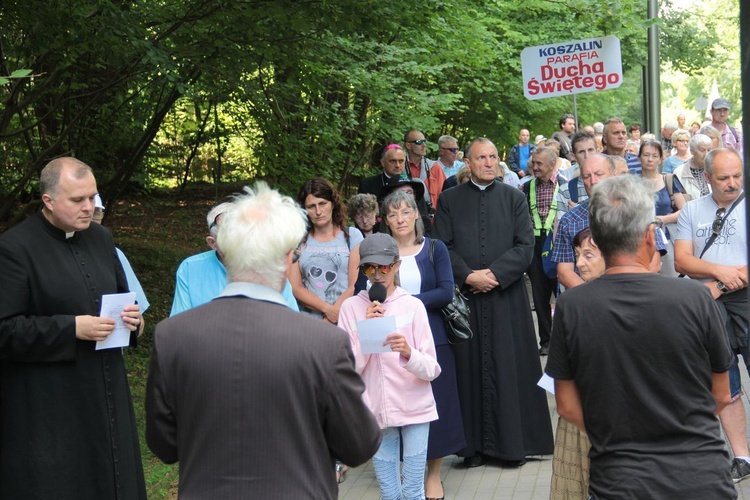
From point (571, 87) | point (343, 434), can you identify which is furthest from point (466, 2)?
point (343, 434)

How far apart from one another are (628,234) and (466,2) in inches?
292

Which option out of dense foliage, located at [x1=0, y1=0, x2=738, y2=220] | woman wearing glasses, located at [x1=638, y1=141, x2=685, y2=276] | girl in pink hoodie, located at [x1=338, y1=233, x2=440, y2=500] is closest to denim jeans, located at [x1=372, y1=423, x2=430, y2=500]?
girl in pink hoodie, located at [x1=338, y1=233, x2=440, y2=500]

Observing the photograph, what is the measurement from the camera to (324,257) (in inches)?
302

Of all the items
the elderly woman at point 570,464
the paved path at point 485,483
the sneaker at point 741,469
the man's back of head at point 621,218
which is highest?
the man's back of head at point 621,218

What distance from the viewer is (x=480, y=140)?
8.29 meters

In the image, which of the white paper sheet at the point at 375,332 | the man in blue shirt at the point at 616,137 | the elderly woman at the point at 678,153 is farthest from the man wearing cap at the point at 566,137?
the white paper sheet at the point at 375,332

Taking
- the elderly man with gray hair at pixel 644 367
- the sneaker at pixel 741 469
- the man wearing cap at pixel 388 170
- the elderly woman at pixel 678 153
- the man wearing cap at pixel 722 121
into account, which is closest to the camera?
the elderly man with gray hair at pixel 644 367

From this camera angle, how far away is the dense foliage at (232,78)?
9258 mm

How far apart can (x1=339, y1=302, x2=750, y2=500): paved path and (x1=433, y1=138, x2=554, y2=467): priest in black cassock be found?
0.11m

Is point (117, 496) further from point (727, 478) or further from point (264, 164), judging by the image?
point (264, 164)

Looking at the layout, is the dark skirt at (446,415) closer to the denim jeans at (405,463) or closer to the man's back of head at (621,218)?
the denim jeans at (405,463)

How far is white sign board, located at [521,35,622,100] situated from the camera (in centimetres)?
1426

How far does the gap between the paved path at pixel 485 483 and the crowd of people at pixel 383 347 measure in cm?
12

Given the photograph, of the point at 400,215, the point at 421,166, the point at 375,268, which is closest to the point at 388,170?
the point at 421,166
